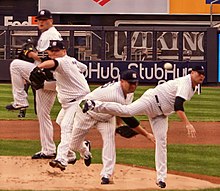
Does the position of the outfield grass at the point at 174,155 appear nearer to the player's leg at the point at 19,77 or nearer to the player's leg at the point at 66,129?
the player's leg at the point at 19,77

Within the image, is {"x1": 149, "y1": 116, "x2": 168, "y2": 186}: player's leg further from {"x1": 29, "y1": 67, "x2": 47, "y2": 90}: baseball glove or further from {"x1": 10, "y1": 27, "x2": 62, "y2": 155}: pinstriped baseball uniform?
{"x1": 10, "y1": 27, "x2": 62, "y2": 155}: pinstriped baseball uniform

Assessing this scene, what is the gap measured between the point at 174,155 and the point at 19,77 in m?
2.81

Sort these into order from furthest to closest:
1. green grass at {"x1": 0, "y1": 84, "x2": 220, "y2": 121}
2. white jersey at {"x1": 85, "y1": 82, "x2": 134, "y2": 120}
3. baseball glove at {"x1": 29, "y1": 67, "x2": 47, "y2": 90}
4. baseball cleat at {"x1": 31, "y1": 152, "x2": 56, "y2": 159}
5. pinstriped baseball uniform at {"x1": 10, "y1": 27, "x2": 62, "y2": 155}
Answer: green grass at {"x1": 0, "y1": 84, "x2": 220, "y2": 121} → baseball cleat at {"x1": 31, "y1": 152, "x2": 56, "y2": 159} → pinstriped baseball uniform at {"x1": 10, "y1": 27, "x2": 62, "y2": 155} → baseball glove at {"x1": 29, "y1": 67, "x2": 47, "y2": 90} → white jersey at {"x1": 85, "y1": 82, "x2": 134, "y2": 120}

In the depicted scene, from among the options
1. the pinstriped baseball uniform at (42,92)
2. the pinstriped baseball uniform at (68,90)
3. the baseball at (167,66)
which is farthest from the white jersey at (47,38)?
the baseball at (167,66)

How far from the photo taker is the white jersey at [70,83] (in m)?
10.0

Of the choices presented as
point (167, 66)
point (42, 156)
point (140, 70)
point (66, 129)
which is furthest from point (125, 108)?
point (140, 70)

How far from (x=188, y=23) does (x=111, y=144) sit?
2766 centimetres

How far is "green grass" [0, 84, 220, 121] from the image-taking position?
18016 mm

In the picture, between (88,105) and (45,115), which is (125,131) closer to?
(88,105)

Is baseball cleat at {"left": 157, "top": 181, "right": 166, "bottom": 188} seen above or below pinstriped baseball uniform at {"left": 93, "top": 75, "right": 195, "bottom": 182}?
below

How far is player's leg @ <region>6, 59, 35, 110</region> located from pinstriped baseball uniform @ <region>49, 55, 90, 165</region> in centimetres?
71

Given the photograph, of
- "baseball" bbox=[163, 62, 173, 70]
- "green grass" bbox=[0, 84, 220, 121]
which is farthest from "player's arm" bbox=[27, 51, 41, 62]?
"baseball" bbox=[163, 62, 173, 70]

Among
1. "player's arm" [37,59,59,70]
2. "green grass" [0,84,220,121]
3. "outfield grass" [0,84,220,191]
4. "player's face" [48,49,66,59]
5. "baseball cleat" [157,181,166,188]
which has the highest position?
"player's face" [48,49,66,59]

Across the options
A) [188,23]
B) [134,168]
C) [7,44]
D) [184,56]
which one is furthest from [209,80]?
[134,168]
